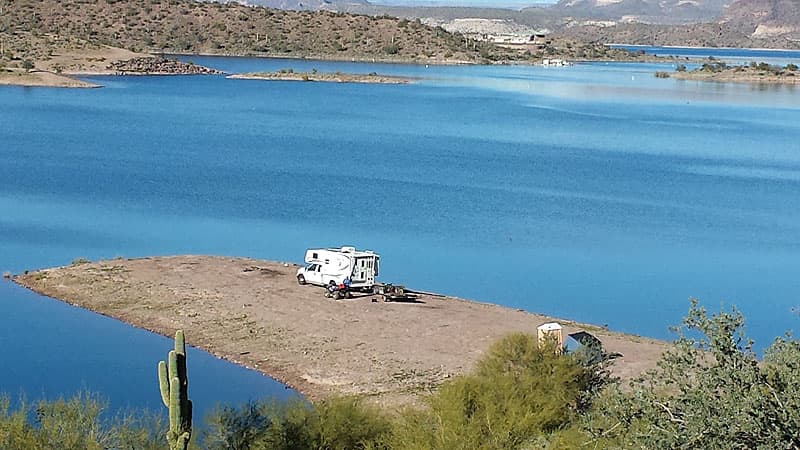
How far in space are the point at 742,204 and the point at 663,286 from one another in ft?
54.1

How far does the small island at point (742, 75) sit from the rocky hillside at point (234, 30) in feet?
100

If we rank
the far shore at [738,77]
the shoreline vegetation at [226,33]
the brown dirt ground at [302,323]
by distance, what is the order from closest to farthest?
the brown dirt ground at [302,323] → the shoreline vegetation at [226,33] → the far shore at [738,77]

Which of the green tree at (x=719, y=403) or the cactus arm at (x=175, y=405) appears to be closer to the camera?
the green tree at (x=719, y=403)

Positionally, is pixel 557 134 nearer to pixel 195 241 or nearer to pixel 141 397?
pixel 195 241

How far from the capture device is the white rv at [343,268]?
2764cm

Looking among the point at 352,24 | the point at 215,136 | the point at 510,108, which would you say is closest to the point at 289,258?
the point at 215,136

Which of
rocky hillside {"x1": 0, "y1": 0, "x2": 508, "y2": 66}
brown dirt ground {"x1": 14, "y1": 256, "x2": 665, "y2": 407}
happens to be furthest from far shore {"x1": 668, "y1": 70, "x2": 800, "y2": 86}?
brown dirt ground {"x1": 14, "y1": 256, "x2": 665, "y2": 407}

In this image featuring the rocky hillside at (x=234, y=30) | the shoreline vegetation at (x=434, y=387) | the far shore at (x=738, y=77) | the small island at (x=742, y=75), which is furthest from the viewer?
the small island at (x=742, y=75)

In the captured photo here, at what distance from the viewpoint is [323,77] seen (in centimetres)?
11875

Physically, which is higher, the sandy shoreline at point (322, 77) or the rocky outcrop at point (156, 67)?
the rocky outcrop at point (156, 67)

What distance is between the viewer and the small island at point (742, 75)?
5674 inches

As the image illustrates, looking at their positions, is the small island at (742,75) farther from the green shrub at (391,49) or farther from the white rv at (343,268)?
the white rv at (343,268)

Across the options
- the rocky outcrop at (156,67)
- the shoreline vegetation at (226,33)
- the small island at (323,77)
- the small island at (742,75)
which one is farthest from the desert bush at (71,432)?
the small island at (742,75)

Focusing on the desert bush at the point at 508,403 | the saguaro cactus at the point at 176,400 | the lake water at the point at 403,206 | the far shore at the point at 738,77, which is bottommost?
the far shore at the point at 738,77
